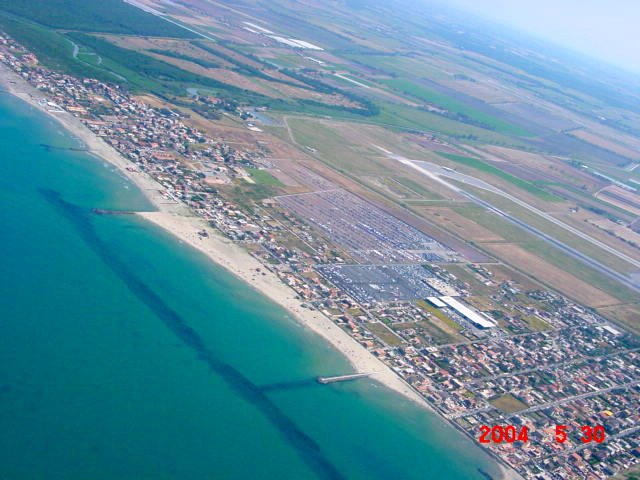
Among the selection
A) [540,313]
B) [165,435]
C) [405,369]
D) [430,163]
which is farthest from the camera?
[430,163]

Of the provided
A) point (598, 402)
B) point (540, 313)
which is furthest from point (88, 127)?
point (598, 402)

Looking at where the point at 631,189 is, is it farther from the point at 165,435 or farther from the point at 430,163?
the point at 165,435

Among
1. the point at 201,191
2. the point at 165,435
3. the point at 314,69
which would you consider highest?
the point at 314,69

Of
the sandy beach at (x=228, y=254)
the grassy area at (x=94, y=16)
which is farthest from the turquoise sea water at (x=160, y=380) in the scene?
the grassy area at (x=94, y=16)

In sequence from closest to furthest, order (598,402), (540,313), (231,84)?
(598,402)
(540,313)
(231,84)

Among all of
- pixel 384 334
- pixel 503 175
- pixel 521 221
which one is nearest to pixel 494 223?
pixel 521 221

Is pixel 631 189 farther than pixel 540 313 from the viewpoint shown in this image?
Yes

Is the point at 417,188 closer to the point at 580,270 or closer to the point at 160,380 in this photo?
the point at 580,270
